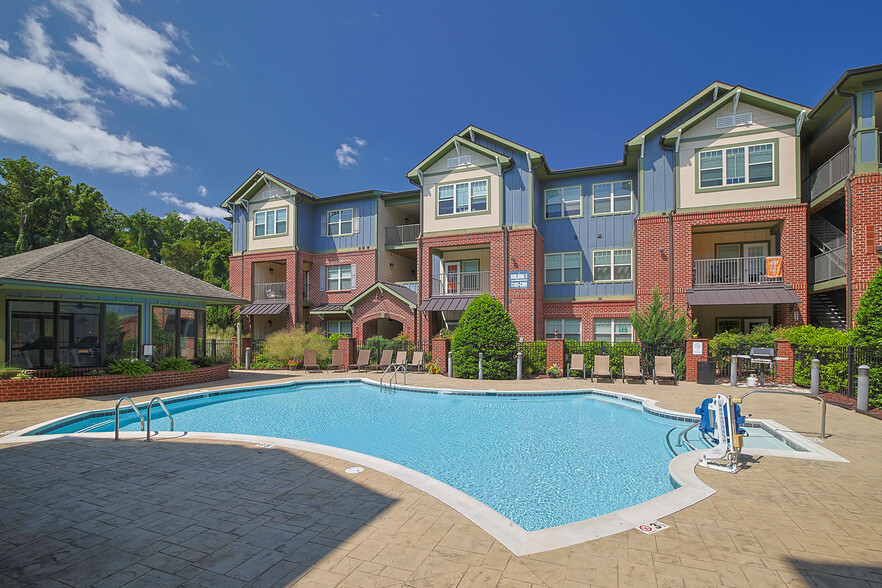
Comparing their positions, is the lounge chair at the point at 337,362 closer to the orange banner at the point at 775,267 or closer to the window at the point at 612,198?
the window at the point at 612,198

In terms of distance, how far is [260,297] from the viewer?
85.8 ft

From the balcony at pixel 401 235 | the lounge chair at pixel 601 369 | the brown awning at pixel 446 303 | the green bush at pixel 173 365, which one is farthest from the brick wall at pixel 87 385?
the lounge chair at pixel 601 369

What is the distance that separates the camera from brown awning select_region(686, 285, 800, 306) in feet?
51.9

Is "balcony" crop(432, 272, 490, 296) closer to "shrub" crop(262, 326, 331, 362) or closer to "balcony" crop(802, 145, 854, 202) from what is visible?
"shrub" crop(262, 326, 331, 362)

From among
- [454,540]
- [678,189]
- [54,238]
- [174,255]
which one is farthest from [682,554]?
[174,255]

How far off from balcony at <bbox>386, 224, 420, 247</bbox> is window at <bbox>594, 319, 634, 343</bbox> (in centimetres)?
1123

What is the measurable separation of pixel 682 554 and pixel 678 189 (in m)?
17.8

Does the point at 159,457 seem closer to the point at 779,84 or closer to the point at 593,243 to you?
the point at 593,243

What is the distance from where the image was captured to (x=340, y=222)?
25.5m

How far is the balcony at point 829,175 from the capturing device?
48.1 feet

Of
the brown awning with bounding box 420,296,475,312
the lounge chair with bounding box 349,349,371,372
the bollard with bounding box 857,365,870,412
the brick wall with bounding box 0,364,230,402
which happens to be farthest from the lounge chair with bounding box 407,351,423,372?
the bollard with bounding box 857,365,870,412

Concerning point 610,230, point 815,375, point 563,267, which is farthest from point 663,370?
point 610,230

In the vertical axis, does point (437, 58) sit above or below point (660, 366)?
above

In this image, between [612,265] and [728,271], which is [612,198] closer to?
[612,265]
